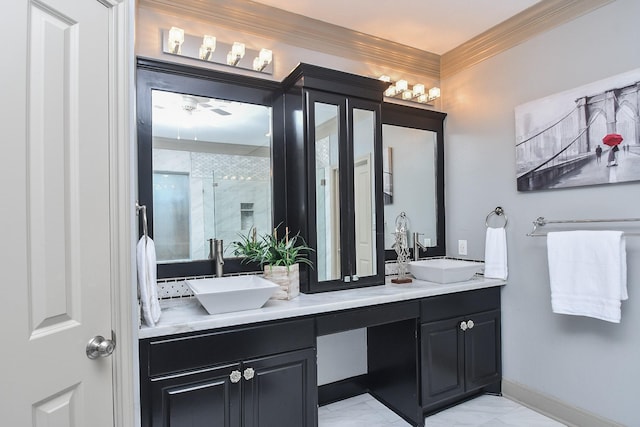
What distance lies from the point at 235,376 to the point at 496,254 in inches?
76.8

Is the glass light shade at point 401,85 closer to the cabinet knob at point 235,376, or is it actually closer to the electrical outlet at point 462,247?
the electrical outlet at point 462,247

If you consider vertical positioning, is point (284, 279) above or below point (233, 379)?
above

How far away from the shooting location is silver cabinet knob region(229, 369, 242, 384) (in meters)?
1.60

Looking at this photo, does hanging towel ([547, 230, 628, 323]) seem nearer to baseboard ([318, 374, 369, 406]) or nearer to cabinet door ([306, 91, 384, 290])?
cabinet door ([306, 91, 384, 290])

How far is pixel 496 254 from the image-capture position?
253 cm

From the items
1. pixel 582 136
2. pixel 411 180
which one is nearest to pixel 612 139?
pixel 582 136

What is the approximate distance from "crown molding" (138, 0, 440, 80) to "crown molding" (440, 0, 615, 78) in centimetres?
18

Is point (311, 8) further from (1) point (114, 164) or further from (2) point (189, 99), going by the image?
(1) point (114, 164)

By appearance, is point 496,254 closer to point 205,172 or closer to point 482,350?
point 482,350

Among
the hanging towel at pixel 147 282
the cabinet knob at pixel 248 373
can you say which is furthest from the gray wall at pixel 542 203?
the hanging towel at pixel 147 282

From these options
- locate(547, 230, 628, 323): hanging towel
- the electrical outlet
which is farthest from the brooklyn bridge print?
the electrical outlet

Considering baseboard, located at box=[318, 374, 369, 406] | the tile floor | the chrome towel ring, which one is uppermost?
the chrome towel ring

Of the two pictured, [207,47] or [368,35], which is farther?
[368,35]

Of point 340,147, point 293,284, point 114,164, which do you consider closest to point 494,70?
point 340,147
